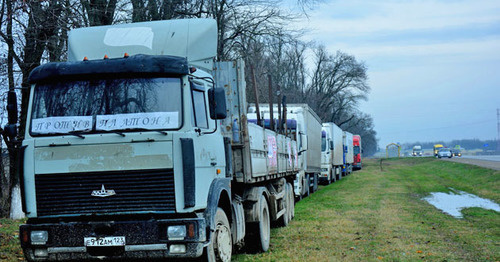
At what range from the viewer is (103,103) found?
707cm

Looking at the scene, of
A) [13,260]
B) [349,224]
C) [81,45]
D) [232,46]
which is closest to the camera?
[81,45]

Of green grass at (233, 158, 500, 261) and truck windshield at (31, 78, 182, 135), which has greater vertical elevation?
truck windshield at (31, 78, 182, 135)

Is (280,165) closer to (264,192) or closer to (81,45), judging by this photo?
(264,192)

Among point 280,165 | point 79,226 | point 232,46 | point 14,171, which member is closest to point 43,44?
point 14,171

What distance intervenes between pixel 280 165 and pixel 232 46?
50.8 ft

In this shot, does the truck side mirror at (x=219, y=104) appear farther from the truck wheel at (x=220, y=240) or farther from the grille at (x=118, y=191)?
the truck wheel at (x=220, y=240)

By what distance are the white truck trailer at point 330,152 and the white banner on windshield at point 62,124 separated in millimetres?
26744

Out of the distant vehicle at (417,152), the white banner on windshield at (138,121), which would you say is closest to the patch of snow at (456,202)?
the white banner on windshield at (138,121)

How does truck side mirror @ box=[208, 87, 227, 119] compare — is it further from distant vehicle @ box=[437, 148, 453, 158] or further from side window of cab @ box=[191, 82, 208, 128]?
distant vehicle @ box=[437, 148, 453, 158]

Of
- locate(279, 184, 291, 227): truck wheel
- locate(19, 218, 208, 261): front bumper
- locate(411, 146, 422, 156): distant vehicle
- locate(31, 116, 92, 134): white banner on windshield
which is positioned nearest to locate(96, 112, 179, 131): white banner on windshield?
locate(31, 116, 92, 134): white banner on windshield

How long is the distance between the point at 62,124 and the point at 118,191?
1.08 metres

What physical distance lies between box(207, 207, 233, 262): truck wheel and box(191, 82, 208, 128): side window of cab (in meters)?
1.25

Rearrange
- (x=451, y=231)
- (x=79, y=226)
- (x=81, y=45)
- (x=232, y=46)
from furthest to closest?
(x=232, y=46) → (x=451, y=231) → (x=81, y=45) → (x=79, y=226)

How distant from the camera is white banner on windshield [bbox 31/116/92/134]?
22.9 feet
